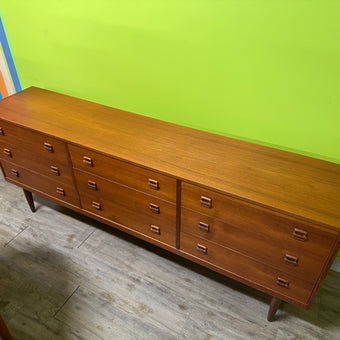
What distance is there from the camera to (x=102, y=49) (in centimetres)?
166

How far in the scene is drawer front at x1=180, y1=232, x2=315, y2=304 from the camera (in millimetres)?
1263

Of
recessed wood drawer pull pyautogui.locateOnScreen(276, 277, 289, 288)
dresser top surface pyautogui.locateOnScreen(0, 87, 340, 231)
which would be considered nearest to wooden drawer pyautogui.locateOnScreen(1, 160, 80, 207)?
dresser top surface pyautogui.locateOnScreen(0, 87, 340, 231)

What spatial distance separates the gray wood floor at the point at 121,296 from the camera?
4.81ft

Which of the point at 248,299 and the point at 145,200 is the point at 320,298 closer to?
the point at 248,299

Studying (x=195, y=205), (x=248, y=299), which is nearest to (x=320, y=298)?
(x=248, y=299)

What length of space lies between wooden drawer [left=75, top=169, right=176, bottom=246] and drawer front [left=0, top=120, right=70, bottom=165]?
0.14 m

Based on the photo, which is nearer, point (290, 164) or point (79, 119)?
point (290, 164)

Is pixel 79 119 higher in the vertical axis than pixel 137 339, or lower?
higher

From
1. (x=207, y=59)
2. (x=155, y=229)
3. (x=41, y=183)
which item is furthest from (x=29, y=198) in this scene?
(x=207, y=59)

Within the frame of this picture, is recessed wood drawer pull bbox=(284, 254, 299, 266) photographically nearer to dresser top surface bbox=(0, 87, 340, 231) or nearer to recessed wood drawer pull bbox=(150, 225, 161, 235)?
dresser top surface bbox=(0, 87, 340, 231)

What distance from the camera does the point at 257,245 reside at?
1251 millimetres

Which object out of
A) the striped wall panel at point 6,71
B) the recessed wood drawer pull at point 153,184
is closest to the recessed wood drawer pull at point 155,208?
the recessed wood drawer pull at point 153,184

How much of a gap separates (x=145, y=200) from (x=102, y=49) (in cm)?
88

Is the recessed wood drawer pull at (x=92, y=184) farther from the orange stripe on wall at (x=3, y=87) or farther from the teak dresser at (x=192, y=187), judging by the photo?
the orange stripe on wall at (x=3, y=87)
